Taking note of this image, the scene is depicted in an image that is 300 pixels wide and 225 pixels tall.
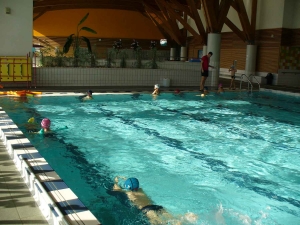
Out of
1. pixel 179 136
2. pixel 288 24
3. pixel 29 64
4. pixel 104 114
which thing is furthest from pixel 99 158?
pixel 288 24

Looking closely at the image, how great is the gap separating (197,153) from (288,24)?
13316 mm

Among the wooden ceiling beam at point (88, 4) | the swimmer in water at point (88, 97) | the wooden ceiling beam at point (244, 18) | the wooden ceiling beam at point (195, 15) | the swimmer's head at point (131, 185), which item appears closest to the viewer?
the swimmer's head at point (131, 185)

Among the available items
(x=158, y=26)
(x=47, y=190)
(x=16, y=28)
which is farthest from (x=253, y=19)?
(x=47, y=190)

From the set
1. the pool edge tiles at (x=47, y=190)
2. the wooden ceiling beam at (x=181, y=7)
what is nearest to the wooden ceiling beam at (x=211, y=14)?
the wooden ceiling beam at (x=181, y=7)

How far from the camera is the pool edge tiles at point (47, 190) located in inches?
106

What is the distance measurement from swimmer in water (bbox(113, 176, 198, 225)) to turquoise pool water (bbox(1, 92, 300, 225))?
0.08m

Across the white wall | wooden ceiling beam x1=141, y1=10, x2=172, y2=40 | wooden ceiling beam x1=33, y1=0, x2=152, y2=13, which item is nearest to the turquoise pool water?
the white wall

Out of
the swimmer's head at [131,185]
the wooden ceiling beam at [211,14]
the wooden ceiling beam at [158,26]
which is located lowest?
the swimmer's head at [131,185]

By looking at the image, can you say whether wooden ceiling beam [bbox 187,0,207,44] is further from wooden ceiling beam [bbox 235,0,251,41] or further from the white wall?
the white wall

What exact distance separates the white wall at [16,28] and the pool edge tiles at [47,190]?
738 cm

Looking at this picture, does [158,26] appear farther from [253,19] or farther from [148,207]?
[148,207]

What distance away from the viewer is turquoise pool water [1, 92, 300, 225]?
377cm

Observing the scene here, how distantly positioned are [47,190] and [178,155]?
8.95ft

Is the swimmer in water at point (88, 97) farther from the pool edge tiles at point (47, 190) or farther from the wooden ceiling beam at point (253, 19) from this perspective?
the wooden ceiling beam at point (253, 19)
